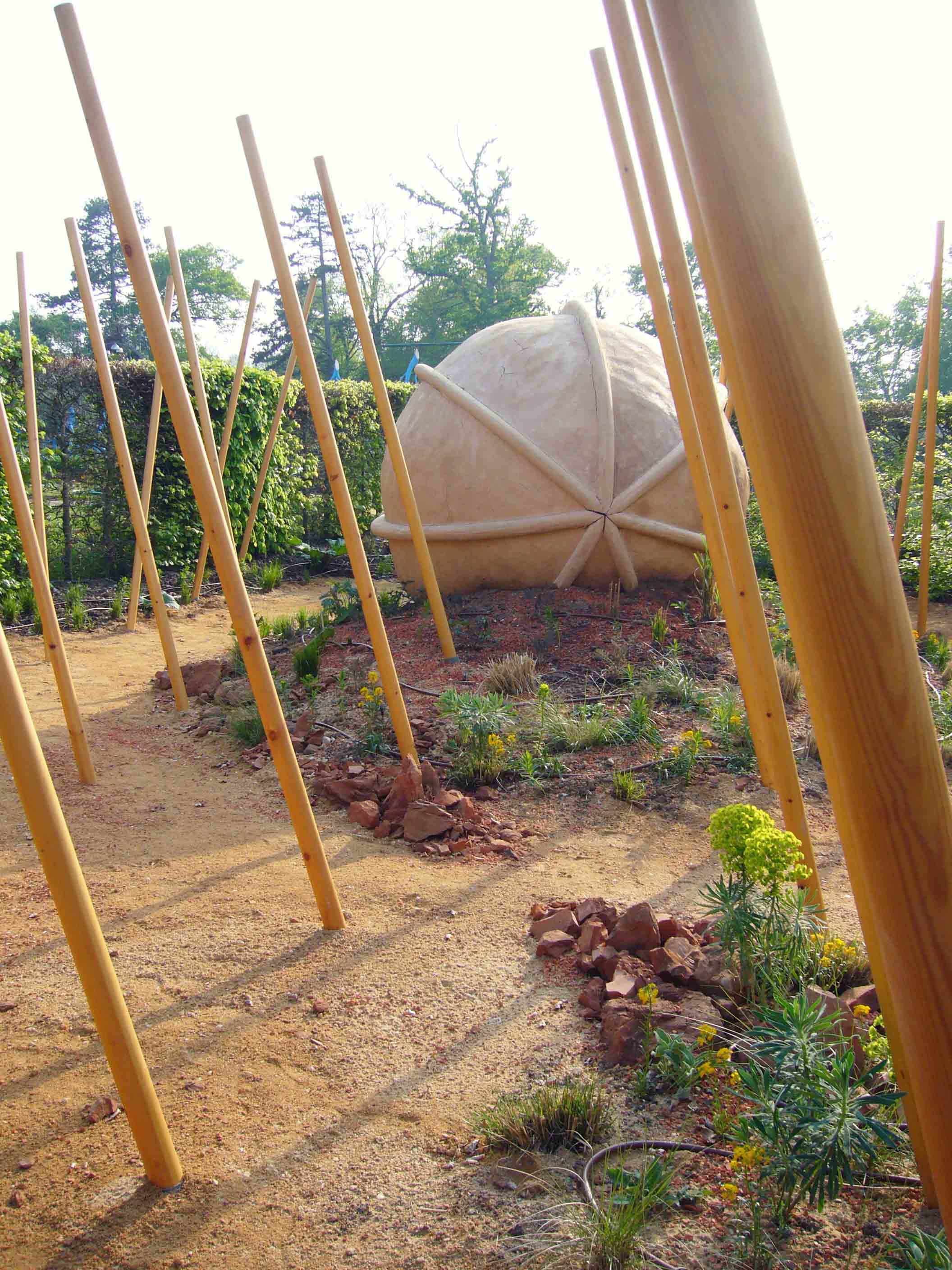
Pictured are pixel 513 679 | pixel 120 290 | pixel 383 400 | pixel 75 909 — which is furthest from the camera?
pixel 120 290

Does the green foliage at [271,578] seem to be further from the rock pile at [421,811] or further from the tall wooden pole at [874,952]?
the tall wooden pole at [874,952]

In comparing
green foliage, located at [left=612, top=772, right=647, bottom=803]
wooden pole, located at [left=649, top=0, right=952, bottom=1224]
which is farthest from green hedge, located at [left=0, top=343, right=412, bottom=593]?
wooden pole, located at [left=649, top=0, right=952, bottom=1224]

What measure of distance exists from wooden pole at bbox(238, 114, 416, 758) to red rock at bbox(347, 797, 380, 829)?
290 millimetres

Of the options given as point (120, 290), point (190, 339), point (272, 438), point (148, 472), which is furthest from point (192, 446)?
point (120, 290)

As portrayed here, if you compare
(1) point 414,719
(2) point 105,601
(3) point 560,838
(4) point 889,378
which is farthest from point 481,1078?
(4) point 889,378

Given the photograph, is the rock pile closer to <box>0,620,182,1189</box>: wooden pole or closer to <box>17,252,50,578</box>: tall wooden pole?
<box>0,620,182,1189</box>: wooden pole

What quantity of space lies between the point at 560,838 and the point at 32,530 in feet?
8.48

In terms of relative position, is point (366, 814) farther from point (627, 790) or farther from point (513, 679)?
point (513, 679)

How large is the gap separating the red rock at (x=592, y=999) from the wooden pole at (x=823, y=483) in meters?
1.58

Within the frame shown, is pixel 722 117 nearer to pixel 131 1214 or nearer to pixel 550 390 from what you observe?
pixel 131 1214

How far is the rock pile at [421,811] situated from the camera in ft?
11.9

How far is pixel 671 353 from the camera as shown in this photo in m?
2.99

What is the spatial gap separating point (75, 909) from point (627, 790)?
108 inches

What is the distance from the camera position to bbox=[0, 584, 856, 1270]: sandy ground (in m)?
1.72
